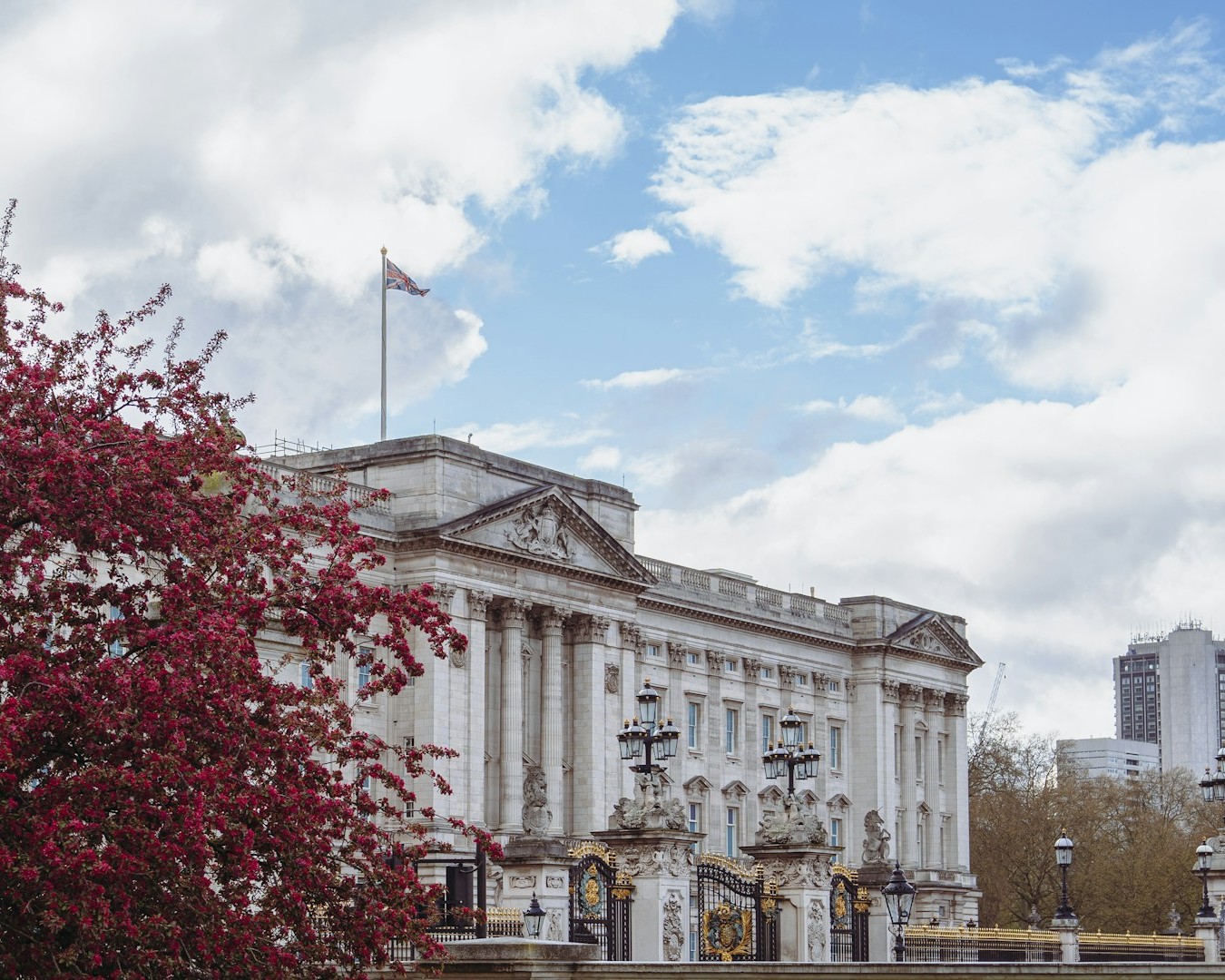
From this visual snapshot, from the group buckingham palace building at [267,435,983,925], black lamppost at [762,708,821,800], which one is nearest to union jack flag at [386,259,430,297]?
buckingham palace building at [267,435,983,925]

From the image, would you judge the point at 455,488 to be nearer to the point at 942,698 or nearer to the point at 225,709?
the point at 942,698

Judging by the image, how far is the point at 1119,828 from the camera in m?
128

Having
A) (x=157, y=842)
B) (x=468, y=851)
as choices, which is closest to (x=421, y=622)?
(x=157, y=842)

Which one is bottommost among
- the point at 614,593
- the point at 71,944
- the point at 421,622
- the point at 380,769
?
the point at 71,944

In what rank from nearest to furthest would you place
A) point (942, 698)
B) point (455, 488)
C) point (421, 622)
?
point (421, 622) → point (455, 488) → point (942, 698)

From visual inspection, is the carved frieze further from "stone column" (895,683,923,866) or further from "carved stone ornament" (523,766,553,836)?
"carved stone ornament" (523,766,553,836)

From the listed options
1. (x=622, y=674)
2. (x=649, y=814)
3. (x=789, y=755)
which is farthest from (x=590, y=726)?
(x=649, y=814)

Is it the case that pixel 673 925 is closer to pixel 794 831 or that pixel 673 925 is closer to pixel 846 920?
pixel 794 831

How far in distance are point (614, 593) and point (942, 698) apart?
2825 centimetres

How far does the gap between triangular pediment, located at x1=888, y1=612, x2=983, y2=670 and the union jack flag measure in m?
34.3

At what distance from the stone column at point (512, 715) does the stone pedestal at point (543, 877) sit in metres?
43.2

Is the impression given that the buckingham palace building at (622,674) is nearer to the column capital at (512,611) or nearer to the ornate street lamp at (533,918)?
the column capital at (512,611)

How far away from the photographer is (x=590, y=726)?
86500mm

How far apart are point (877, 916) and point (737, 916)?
447cm
